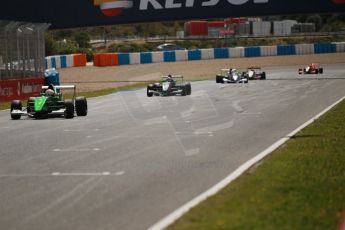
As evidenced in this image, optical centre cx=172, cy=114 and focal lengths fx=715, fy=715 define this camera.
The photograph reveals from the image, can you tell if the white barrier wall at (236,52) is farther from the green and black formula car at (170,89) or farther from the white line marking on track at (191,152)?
the white line marking on track at (191,152)

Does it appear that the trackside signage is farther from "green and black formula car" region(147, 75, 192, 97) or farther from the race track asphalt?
the race track asphalt

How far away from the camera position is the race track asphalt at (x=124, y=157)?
7520 millimetres

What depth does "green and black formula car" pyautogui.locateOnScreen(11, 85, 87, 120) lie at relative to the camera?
19.7 metres

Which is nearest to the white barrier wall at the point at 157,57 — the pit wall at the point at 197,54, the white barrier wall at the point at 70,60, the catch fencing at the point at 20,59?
the pit wall at the point at 197,54

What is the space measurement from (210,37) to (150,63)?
43503 mm

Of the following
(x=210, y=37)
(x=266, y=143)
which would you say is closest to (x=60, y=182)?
(x=266, y=143)

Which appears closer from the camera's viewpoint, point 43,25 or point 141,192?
point 141,192

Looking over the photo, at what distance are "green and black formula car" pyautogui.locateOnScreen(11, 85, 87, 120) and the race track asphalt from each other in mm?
335

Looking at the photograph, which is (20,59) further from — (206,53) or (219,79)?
(206,53)

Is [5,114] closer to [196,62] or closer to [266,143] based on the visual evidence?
[266,143]

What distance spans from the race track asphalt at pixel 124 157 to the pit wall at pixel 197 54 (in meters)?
34.5

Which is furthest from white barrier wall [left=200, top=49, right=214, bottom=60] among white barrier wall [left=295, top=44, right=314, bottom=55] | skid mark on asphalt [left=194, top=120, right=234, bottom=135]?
skid mark on asphalt [left=194, top=120, right=234, bottom=135]

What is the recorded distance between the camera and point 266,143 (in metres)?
13.1

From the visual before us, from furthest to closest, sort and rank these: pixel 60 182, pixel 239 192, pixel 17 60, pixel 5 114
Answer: pixel 17 60 → pixel 5 114 → pixel 60 182 → pixel 239 192
